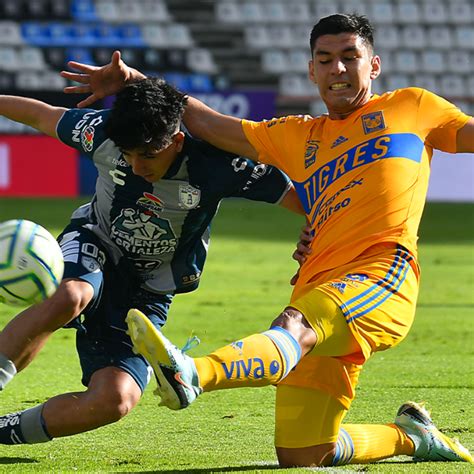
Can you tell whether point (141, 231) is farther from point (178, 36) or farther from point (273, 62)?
point (273, 62)

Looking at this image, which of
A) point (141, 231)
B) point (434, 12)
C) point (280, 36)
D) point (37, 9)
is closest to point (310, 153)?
point (141, 231)

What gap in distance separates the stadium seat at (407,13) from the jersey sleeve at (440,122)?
23103 millimetres

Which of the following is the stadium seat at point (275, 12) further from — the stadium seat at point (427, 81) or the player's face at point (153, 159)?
the player's face at point (153, 159)

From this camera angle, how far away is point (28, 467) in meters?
4.60

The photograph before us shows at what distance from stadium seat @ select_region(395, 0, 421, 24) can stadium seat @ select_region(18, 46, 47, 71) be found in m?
9.11

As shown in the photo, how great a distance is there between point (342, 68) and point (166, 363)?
1.80 meters

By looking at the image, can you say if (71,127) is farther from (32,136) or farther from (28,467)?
(32,136)

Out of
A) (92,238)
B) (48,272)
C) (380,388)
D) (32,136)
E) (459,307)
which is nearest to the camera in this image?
(48,272)

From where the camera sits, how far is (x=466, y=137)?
15.5 feet

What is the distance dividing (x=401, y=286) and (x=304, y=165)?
0.79 m

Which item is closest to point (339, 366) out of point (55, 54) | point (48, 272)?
point (48, 272)

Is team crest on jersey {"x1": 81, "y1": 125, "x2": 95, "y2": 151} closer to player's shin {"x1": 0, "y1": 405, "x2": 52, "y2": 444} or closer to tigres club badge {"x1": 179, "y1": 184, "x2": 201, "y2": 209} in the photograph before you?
tigres club badge {"x1": 179, "y1": 184, "x2": 201, "y2": 209}

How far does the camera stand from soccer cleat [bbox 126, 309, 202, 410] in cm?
358

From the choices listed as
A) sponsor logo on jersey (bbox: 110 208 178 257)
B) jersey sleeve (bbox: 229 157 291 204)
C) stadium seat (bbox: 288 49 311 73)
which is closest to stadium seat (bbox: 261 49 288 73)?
stadium seat (bbox: 288 49 311 73)
